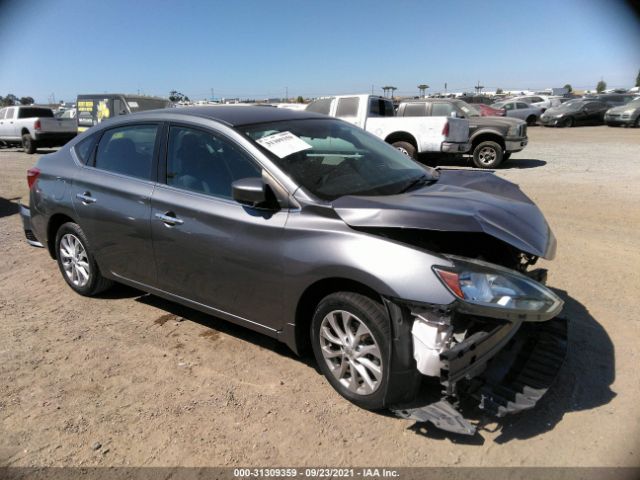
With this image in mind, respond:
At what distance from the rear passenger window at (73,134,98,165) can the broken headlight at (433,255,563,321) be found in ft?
11.4

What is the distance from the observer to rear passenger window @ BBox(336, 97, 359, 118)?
518 inches

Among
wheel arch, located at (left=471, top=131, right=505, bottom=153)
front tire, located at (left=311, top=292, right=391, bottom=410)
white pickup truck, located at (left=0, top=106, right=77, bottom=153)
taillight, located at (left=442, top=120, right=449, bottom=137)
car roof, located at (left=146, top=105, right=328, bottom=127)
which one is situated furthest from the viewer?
white pickup truck, located at (left=0, top=106, right=77, bottom=153)

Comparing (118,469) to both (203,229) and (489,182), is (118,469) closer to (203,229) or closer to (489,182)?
(203,229)

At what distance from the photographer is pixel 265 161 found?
10.6ft

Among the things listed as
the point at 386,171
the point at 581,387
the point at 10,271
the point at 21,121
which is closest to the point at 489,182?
the point at 386,171

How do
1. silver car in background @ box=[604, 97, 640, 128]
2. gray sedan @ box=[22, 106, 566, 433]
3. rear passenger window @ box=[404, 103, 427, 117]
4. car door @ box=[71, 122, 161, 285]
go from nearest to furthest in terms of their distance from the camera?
gray sedan @ box=[22, 106, 566, 433] → car door @ box=[71, 122, 161, 285] → rear passenger window @ box=[404, 103, 427, 117] → silver car in background @ box=[604, 97, 640, 128]

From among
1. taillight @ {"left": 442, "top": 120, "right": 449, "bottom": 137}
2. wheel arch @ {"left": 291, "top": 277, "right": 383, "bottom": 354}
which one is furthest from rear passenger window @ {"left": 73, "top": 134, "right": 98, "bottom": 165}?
taillight @ {"left": 442, "top": 120, "right": 449, "bottom": 137}

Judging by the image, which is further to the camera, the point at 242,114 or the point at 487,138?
the point at 487,138

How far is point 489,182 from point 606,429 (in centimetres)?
188

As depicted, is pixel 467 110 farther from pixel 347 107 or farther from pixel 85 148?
pixel 85 148

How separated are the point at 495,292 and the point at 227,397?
5.82ft

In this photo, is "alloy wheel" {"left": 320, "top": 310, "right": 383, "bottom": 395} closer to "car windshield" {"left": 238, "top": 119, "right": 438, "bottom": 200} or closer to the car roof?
"car windshield" {"left": 238, "top": 119, "right": 438, "bottom": 200}

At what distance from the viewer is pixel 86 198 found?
4301 millimetres

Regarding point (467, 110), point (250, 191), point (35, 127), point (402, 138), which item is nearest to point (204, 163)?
point (250, 191)
